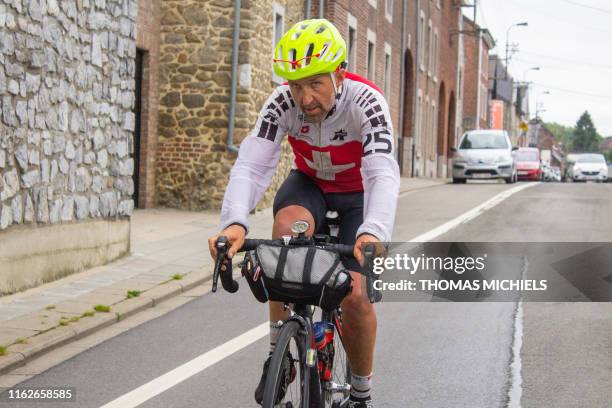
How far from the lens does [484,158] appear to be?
34.0 m

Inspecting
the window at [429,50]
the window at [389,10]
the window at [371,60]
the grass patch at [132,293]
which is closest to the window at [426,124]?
the window at [429,50]

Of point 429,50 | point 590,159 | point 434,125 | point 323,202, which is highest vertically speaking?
point 429,50

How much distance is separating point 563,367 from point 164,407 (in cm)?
272

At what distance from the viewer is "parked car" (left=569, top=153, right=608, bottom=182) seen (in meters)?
56.0

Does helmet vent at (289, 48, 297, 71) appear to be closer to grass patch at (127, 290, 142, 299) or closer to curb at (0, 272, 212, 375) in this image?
curb at (0, 272, 212, 375)

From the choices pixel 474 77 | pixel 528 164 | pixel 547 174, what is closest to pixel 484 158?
pixel 528 164

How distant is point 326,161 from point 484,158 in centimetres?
2993

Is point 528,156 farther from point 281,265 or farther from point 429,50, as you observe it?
point 281,265

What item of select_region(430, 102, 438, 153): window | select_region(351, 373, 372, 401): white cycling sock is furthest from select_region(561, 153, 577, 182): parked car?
select_region(351, 373, 372, 401): white cycling sock

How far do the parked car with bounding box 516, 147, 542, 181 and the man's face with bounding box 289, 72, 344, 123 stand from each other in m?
45.8

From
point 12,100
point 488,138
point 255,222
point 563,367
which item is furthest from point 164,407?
point 488,138

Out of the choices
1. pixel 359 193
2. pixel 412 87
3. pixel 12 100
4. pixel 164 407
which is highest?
Answer: pixel 412 87

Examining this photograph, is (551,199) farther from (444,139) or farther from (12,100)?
(444,139)

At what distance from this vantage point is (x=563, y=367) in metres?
6.86
